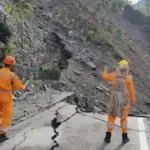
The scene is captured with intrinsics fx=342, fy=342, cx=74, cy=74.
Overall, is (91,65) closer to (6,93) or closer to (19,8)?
(19,8)

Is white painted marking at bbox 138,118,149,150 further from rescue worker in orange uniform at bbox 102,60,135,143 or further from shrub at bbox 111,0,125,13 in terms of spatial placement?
shrub at bbox 111,0,125,13

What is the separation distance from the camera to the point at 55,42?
24969mm

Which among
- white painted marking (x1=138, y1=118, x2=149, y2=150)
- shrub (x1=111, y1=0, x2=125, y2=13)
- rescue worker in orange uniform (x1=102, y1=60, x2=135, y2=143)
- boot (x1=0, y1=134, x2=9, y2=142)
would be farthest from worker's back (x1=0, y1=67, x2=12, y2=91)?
shrub (x1=111, y1=0, x2=125, y2=13)

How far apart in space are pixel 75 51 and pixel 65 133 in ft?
55.7

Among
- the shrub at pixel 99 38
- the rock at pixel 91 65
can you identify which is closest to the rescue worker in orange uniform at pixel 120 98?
the rock at pixel 91 65

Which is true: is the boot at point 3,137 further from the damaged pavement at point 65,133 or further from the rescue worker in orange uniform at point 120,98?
the rescue worker in orange uniform at point 120,98

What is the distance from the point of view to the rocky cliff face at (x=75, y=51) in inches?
757

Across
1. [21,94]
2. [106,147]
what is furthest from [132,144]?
[21,94]

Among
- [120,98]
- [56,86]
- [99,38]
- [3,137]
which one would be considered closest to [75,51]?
[99,38]

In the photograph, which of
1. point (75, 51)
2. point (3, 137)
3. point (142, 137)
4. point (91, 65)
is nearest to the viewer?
point (3, 137)

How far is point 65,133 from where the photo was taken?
821 centimetres

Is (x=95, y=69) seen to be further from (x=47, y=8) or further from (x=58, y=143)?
(x=58, y=143)

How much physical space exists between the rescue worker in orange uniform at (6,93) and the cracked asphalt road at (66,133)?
1.13 feet

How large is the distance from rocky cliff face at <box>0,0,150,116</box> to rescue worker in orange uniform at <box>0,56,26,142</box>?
7946 mm
